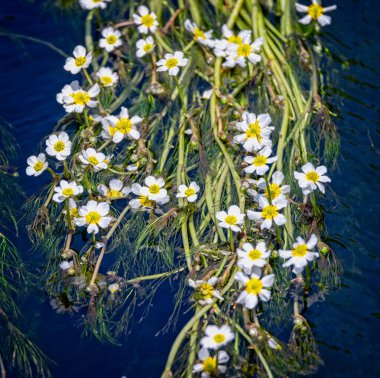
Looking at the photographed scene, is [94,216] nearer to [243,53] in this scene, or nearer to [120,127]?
[120,127]

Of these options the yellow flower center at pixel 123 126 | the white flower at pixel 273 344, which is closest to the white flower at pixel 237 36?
the yellow flower center at pixel 123 126

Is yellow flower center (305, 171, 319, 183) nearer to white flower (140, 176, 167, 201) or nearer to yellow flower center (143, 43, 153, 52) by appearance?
white flower (140, 176, 167, 201)

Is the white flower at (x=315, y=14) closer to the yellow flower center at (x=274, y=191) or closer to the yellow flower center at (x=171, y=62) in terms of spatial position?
the yellow flower center at (x=171, y=62)

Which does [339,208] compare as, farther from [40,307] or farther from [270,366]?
[40,307]

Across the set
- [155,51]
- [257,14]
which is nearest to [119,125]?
[155,51]

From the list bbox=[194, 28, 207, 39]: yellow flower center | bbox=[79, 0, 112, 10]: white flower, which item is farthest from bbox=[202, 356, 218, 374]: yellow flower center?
bbox=[79, 0, 112, 10]: white flower

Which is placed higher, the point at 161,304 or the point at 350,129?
the point at 350,129
